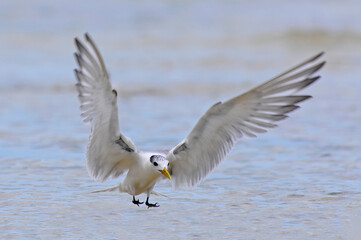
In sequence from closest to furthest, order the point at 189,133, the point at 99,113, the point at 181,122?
the point at 99,113
the point at 189,133
the point at 181,122

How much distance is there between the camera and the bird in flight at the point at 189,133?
19.7 ft

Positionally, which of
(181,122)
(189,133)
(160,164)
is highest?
(181,122)

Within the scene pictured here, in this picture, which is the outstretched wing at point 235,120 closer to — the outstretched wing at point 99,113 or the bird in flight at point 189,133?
the bird in flight at point 189,133

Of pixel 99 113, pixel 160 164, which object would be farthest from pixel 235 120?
pixel 99 113

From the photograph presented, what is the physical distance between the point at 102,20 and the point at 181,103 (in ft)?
33.5

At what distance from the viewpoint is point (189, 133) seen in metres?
6.47

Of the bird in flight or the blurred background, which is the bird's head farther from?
the blurred background

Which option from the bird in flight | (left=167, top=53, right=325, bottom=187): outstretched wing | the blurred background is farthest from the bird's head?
the blurred background

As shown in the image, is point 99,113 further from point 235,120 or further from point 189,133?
point 235,120

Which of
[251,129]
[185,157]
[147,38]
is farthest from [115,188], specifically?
[147,38]

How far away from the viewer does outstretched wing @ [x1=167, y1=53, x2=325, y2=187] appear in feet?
20.2

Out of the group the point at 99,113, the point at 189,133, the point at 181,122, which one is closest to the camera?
the point at 99,113

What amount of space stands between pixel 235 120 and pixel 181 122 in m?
4.01

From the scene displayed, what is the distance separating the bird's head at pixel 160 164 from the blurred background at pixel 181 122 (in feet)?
1.16
